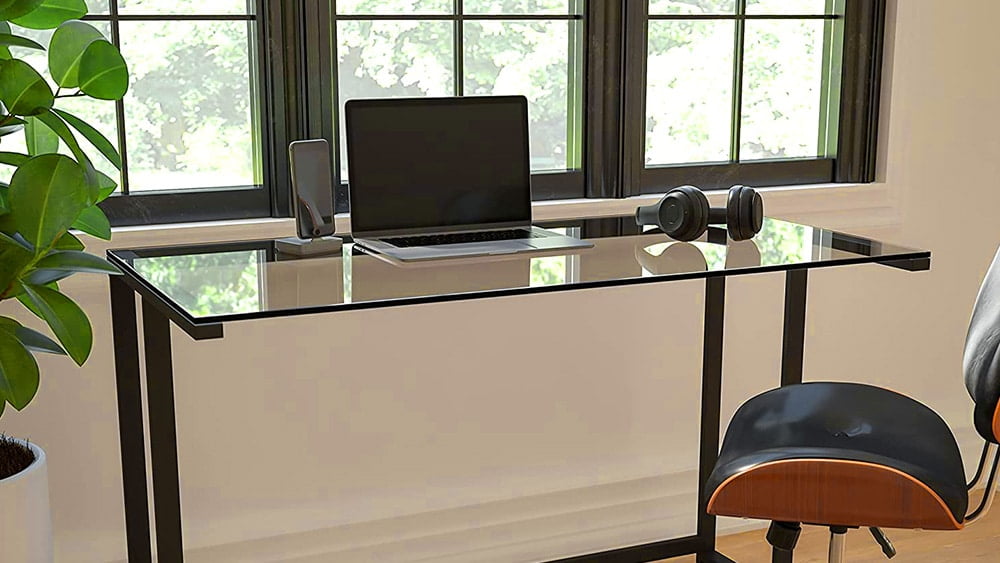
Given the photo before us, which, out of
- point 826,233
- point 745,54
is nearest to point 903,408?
point 826,233

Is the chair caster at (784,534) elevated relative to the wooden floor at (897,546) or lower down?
elevated

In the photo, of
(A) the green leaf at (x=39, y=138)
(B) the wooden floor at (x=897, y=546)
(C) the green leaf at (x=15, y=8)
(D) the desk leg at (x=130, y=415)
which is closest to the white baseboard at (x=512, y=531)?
(B) the wooden floor at (x=897, y=546)

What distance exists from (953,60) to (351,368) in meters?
1.69

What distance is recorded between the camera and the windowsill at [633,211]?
2.41 metres

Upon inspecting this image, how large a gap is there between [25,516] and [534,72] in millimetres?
1453

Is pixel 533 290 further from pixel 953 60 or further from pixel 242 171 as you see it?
pixel 953 60

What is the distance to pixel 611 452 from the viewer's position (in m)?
2.92

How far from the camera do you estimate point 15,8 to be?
5.64 ft

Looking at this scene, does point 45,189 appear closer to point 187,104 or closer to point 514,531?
point 187,104

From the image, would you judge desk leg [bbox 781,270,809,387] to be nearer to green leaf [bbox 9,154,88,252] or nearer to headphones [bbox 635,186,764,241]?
headphones [bbox 635,186,764,241]

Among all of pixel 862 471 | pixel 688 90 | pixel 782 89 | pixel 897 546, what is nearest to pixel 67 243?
pixel 862 471

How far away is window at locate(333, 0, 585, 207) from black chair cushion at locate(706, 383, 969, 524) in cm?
93

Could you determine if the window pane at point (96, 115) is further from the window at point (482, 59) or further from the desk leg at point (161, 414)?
the desk leg at point (161, 414)

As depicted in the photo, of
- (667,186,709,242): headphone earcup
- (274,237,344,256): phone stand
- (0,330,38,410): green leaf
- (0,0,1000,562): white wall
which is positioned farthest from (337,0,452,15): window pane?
(0,330,38,410): green leaf
